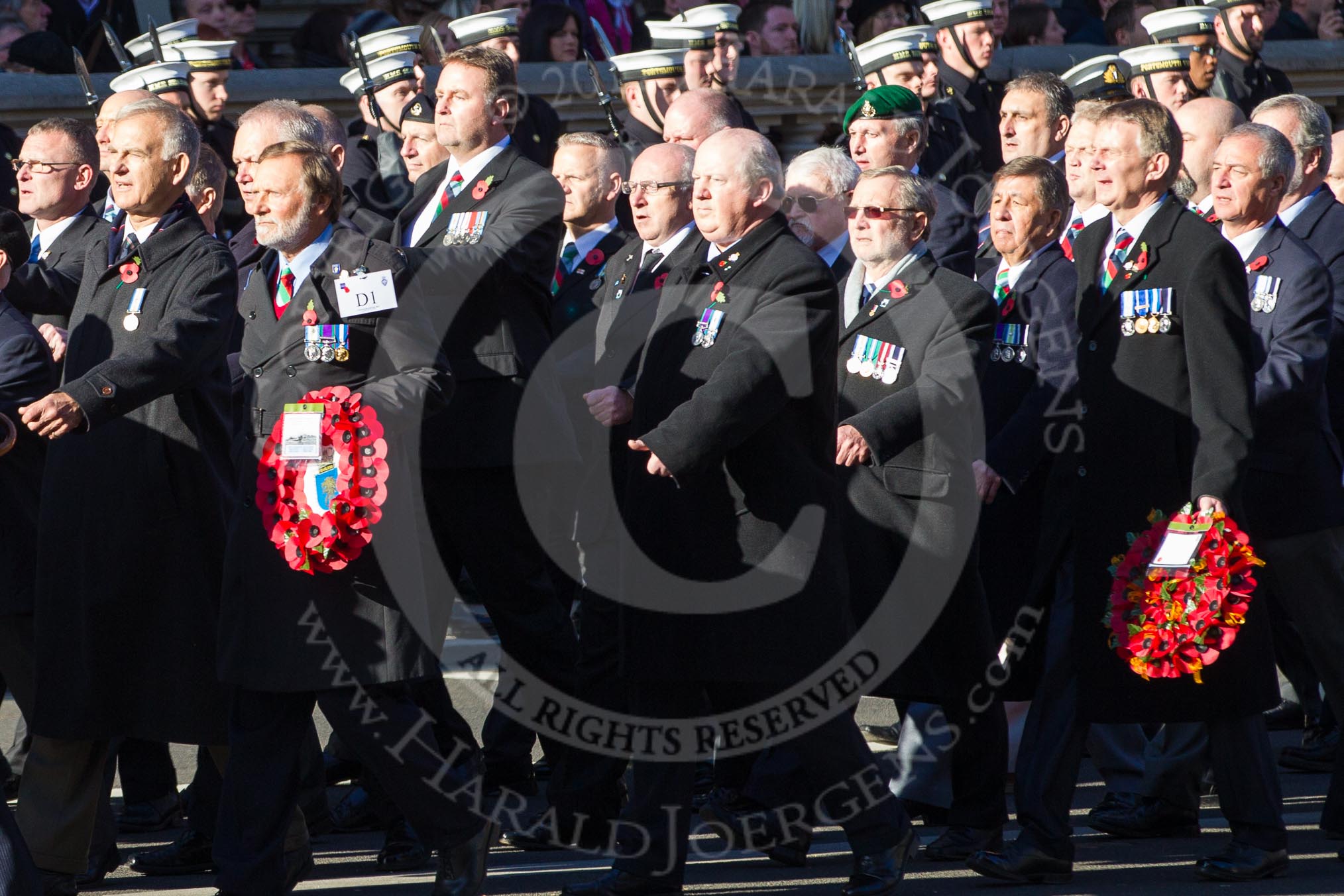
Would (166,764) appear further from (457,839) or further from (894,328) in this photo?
(894,328)

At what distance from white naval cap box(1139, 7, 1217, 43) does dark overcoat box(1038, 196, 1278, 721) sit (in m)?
3.99

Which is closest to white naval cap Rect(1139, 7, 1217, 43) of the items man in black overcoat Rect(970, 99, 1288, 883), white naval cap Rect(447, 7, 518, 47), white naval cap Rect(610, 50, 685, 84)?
white naval cap Rect(610, 50, 685, 84)

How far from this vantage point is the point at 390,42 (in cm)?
877

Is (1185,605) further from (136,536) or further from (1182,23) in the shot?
(1182,23)

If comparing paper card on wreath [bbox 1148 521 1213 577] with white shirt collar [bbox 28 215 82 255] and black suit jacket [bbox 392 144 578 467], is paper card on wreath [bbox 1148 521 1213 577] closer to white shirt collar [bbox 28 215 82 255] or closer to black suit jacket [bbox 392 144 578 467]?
black suit jacket [bbox 392 144 578 467]

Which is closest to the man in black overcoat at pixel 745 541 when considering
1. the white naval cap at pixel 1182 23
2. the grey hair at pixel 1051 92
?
the grey hair at pixel 1051 92

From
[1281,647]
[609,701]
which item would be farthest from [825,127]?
[609,701]

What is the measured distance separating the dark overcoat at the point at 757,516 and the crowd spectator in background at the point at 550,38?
4976mm

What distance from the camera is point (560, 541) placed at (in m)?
6.54

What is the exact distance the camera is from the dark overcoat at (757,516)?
5266mm

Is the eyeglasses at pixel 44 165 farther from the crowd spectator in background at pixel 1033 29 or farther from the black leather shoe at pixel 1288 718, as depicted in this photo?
the crowd spectator in background at pixel 1033 29

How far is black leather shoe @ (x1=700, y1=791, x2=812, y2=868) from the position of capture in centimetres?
581

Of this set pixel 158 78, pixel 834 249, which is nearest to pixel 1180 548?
pixel 834 249

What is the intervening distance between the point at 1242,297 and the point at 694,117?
227 cm
